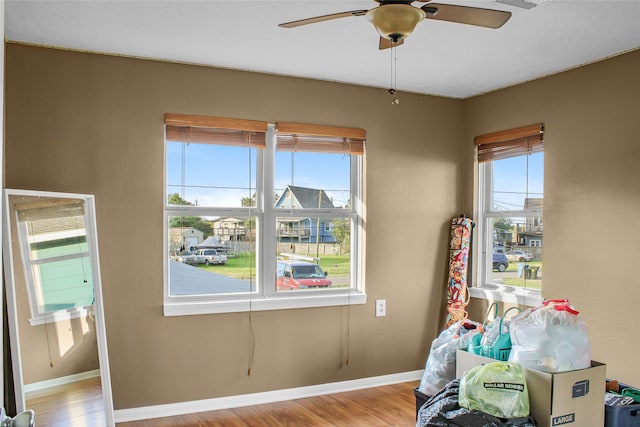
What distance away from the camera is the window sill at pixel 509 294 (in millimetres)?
4223

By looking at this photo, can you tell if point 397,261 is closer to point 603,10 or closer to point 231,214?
point 231,214

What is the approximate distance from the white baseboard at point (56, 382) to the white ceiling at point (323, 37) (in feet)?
6.57

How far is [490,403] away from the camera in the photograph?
229cm

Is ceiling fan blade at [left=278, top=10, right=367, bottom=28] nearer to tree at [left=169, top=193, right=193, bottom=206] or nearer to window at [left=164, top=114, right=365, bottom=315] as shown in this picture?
window at [left=164, top=114, right=365, bottom=315]

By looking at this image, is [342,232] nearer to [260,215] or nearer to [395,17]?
[260,215]

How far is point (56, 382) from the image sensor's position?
3.16m

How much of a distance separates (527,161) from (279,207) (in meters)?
1.95

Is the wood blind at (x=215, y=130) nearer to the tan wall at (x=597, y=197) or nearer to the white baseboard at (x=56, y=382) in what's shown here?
the white baseboard at (x=56, y=382)

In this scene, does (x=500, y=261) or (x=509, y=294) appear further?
(x=500, y=261)

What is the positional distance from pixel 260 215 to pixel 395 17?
233 centimetres

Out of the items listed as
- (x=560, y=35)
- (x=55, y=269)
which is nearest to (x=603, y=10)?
(x=560, y=35)

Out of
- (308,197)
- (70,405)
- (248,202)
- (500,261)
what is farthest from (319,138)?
(70,405)

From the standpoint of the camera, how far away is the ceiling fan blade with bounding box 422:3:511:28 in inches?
86.2

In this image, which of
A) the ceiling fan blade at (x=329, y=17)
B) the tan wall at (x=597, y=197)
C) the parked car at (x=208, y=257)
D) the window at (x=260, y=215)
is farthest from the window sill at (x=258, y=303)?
the ceiling fan blade at (x=329, y=17)
